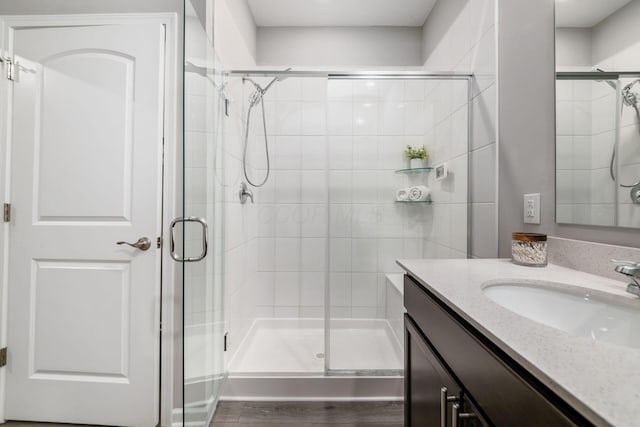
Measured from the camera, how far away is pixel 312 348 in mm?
1925

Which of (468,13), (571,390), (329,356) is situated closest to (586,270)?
(571,390)

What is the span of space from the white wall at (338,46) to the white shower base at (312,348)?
2.20m

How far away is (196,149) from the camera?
1.04 m

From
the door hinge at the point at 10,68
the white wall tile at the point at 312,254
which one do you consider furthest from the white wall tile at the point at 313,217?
the door hinge at the point at 10,68

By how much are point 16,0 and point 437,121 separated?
2542mm

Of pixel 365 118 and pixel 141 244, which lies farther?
pixel 365 118

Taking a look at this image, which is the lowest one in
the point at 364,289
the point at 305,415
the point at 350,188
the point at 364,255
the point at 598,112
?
the point at 305,415

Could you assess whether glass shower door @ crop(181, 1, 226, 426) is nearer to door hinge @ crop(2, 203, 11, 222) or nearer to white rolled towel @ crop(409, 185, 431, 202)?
door hinge @ crop(2, 203, 11, 222)

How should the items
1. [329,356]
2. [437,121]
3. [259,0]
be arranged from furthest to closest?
1. [259,0]
2. [437,121]
3. [329,356]

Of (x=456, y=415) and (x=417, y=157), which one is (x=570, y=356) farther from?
(x=417, y=157)

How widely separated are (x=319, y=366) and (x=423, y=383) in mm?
1040

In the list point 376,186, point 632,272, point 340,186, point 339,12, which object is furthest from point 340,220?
point 339,12

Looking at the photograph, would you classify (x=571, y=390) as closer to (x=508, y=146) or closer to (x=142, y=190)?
(x=508, y=146)

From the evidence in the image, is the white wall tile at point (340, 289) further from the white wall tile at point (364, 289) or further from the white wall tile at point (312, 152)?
the white wall tile at point (312, 152)
